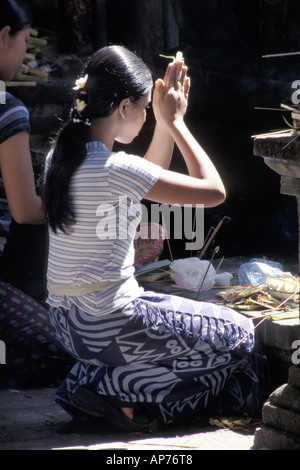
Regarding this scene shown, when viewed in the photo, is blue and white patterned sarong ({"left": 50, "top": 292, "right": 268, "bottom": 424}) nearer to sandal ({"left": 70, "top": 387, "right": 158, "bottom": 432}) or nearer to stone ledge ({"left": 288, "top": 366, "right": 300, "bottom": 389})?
sandal ({"left": 70, "top": 387, "right": 158, "bottom": 432})

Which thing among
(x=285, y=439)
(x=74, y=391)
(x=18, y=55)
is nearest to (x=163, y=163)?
(x=18, y=55)

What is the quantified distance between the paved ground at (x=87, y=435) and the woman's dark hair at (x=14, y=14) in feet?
5.72

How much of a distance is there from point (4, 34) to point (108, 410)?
172 cm

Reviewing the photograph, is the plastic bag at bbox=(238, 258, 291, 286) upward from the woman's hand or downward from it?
downward

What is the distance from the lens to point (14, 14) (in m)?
3.43

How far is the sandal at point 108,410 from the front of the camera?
319 centimetres

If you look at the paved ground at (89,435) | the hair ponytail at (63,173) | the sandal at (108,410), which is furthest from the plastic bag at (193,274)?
the hair ponytail at (63,173)

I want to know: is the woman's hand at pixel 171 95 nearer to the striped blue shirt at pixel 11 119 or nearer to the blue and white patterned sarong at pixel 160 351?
the striped blue shirt at pixel 11 119

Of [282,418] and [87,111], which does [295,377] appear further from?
[87,111]

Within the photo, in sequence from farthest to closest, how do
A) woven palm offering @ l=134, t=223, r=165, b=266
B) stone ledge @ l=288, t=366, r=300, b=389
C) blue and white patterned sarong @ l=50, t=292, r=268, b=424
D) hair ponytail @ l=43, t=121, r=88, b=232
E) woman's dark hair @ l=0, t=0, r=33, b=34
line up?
1. woven palm offering @ l=134, t=223, r=165, b=266
2. woman's dark hair @ l=0, t=0, r=33, b=34
3. blue and white patterned sarong @ l=50, t=292, r=268, b=424
4. hair ponytail @ l=43, t=121, r=88, b=232
5. stone ledge @ l=288, t=366, r=300, b=389

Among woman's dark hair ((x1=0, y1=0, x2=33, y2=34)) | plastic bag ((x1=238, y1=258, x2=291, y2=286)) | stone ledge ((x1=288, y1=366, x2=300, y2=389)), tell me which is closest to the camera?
stone ledge ((x1=288, y1=366, x2=300, y2=389))

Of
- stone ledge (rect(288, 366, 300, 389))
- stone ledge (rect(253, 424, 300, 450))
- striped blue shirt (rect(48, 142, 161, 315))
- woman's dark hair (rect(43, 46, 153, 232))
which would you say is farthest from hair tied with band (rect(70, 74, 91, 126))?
stone ledge (rect(253, 424, 300, 450))

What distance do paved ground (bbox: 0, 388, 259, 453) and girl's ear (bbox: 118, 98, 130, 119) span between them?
131cm

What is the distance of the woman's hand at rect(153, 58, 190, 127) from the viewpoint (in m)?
3.27
